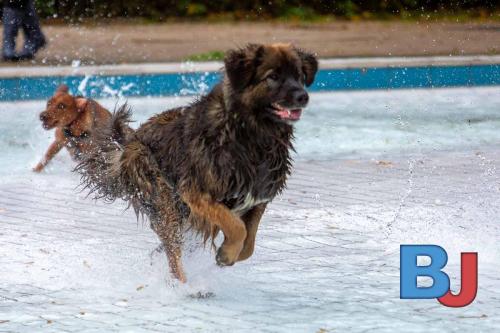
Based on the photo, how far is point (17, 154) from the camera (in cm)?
1052

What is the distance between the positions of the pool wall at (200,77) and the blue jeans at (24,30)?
1156mm

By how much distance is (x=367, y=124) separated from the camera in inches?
478

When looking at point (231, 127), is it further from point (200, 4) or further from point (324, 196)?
point (200, 4)

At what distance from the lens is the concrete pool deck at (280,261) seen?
5477 millimetres

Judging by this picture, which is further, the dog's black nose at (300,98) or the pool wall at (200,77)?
the pool wall at (200,77)

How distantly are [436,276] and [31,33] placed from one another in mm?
10882

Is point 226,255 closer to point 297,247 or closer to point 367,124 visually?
point 297,247

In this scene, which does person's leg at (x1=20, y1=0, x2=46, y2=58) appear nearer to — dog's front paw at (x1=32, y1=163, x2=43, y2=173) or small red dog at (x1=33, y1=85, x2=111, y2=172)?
small red dog at (x1=33, y1=85, x2=111, y2=172)

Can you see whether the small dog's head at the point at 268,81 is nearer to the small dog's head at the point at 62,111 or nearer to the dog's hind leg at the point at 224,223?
the dog's hind leg at the point at 224,223

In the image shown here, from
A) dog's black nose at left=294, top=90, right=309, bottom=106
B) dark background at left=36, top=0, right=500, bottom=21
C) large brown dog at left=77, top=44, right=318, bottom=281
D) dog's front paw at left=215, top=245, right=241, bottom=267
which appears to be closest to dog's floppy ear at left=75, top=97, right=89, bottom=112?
large brown dog at left=77, top=44, right=318, bottom=281

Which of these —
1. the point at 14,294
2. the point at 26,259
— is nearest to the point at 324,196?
the point at 26,259

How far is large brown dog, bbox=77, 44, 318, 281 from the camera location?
5590 mm

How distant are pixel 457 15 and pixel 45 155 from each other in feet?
52.5

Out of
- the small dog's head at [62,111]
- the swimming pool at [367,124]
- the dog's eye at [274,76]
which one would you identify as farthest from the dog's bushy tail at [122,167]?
the swimming pool at [367,124]
